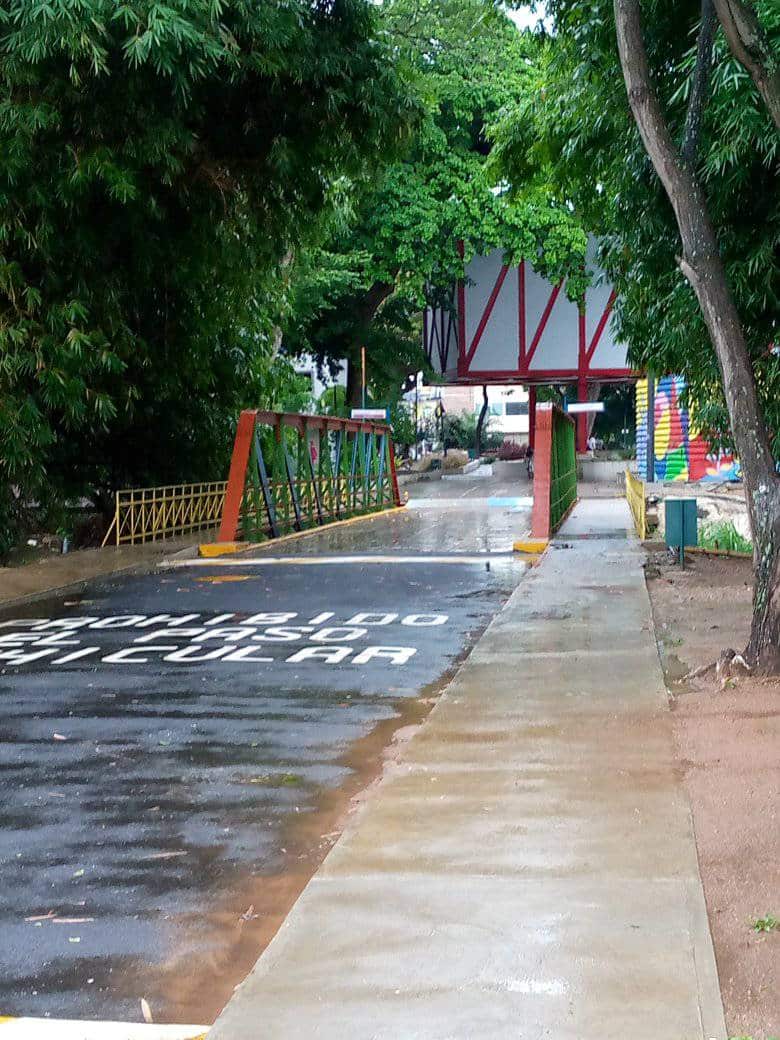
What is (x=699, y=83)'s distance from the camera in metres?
9.13

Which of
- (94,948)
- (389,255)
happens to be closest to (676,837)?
(94,948)

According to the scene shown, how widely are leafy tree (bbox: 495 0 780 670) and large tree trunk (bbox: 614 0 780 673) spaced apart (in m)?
0.01

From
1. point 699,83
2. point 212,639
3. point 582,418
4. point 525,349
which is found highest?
point 525,349

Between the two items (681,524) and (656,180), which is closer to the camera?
(656,180)

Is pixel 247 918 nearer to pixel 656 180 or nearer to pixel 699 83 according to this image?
pixel 699 83

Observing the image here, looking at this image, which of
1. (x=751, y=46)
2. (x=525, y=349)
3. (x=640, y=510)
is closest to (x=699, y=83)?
(x=751, y=46)

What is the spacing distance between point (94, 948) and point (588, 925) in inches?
73.9

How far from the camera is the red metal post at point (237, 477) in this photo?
21375mm

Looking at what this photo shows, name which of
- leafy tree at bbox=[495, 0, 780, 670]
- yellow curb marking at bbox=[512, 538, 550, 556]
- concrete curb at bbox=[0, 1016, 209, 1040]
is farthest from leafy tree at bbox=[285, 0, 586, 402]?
concrete curb at bbox=[0, 1016, 209, 1040]

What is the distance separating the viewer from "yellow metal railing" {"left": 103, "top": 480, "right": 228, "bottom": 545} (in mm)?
22703

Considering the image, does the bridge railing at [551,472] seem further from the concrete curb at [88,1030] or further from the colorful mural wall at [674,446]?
the concrete curb at [88,1030]

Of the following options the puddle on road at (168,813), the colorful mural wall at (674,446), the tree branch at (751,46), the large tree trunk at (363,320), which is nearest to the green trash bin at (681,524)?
the puddle on road at (168,813)

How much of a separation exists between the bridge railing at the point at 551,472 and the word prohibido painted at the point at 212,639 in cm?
814

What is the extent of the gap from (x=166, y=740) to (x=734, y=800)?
3.69 metres
